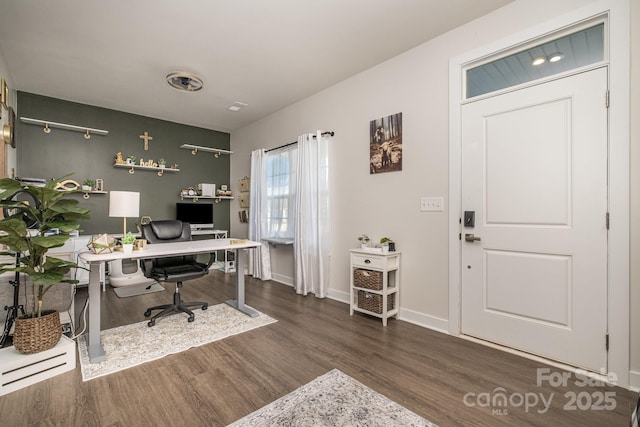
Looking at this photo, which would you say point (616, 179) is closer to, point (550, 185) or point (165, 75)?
point (550, 185)

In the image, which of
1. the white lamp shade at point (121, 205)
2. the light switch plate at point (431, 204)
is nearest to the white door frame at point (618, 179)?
the light switch plate at point (431, 204)

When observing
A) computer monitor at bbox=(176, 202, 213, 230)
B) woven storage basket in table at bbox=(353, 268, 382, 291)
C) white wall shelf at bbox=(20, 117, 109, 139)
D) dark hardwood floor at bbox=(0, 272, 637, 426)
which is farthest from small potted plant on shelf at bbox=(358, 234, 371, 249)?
white wall shelf at bbox=(20, 117, 109, 139)

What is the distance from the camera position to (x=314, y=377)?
6.52ft

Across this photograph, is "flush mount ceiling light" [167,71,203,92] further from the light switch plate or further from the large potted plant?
the light switch plate

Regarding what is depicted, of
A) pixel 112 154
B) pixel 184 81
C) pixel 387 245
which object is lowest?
pixel 387 245

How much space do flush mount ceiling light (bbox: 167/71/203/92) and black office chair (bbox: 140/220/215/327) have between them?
5.51 feet

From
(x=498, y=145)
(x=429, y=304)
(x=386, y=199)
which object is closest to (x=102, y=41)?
(x=386, y=199)

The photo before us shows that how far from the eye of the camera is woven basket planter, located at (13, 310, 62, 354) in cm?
193

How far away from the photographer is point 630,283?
186 centimetres

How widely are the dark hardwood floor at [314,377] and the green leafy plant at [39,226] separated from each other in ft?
2.32

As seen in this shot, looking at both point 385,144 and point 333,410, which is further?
point 385,144

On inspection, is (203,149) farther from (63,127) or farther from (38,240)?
(38,240)

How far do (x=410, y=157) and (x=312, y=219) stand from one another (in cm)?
155

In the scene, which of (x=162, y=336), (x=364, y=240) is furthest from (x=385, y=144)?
(x=162, y=336)
